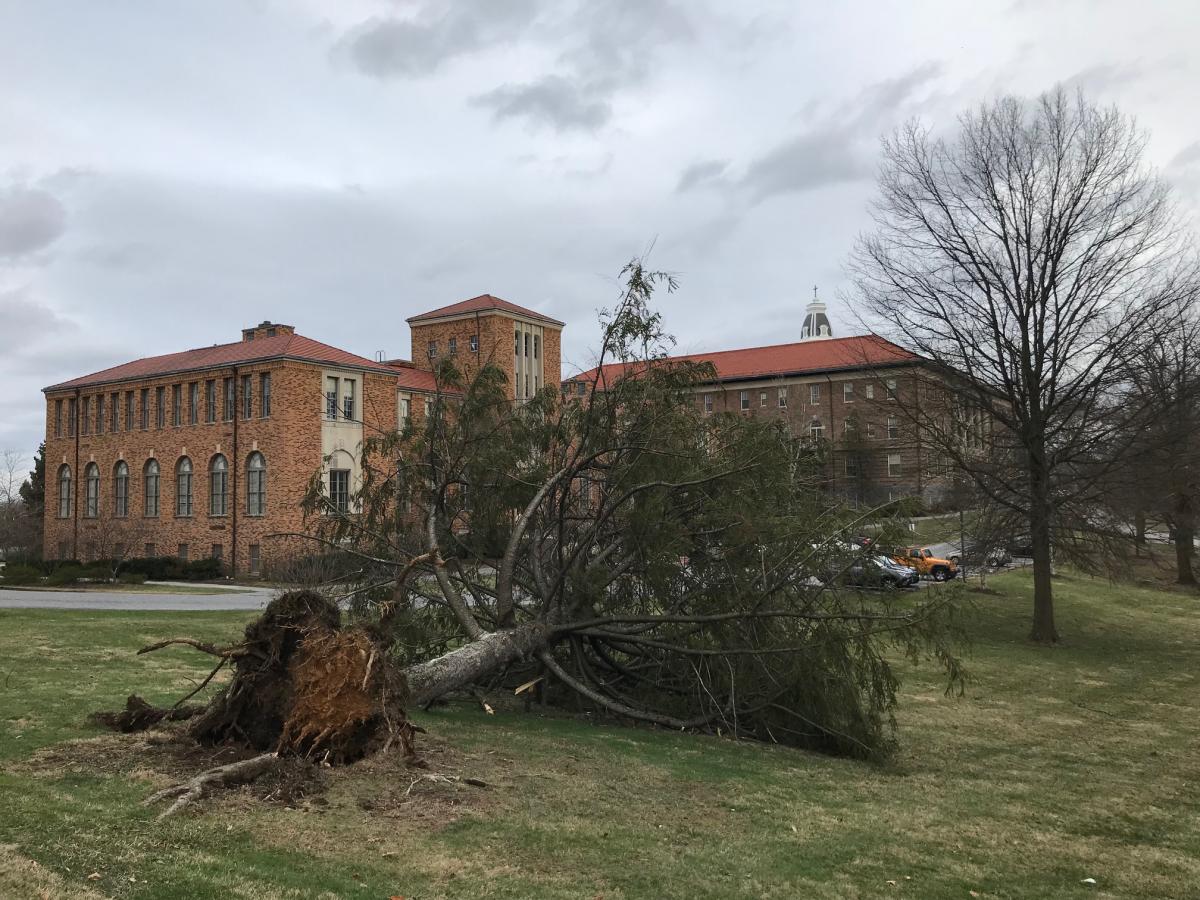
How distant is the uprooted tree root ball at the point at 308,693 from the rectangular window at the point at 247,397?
35.8 metres

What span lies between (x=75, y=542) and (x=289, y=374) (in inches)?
654

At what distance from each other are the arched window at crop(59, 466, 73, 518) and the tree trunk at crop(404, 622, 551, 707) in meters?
46.7

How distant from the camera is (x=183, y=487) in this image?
4412 centimetres

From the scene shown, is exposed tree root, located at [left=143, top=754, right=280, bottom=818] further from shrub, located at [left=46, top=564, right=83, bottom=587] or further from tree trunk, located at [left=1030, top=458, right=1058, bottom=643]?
shrub, located at [left=46, top=564, right=83, bottom=587]

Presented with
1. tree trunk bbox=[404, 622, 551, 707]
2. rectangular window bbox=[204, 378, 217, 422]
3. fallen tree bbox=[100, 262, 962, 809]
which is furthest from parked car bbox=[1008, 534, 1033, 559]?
rectangular window bbox=[204, 378, 217, 422]

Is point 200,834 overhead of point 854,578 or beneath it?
beneath

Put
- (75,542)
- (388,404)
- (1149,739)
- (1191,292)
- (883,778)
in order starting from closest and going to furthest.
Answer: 1. (883,778)
2. (1149,739)
3. (1191,292)
4. (388,404)
5. (75,542)

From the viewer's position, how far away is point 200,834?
17.5 ft

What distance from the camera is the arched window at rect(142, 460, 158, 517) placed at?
45.4 meters

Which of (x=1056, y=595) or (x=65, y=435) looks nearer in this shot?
(x=1056, y=595)

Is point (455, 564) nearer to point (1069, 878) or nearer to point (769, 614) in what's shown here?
point (769, 614)

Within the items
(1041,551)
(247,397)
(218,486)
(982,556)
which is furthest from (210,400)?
(1041,551)

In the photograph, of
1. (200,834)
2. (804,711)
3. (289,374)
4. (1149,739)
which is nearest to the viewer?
(200,834)

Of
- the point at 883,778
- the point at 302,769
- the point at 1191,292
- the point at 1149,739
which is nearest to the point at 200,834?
the point at 302,769
